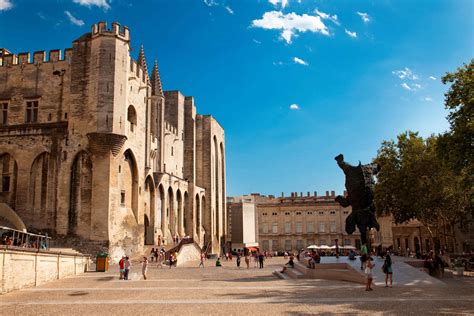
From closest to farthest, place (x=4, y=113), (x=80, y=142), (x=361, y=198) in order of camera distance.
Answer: (x=361, y=198)
(x=80, y=142)
(x=4, y=113)

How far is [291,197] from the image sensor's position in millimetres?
75500

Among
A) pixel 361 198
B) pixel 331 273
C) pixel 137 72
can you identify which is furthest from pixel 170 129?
pixel 331 273

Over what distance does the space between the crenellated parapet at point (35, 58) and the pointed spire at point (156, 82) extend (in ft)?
38.5

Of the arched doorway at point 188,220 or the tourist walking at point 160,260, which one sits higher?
the arched doorway at point 188,220

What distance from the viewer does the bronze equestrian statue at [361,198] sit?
2072 cm

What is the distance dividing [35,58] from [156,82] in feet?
44.1

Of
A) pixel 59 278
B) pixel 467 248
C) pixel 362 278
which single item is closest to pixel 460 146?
pixel 362 278

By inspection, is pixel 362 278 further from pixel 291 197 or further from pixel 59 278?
pixel 291 197

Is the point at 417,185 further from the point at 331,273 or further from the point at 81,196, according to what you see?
the point at 81,196

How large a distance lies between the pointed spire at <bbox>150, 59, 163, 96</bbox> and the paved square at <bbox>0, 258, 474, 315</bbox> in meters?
31.5

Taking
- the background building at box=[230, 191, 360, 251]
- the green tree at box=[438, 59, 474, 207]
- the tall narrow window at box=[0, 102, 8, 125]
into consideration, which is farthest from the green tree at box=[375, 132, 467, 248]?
the background building at box=[230, 191, 360, 251]

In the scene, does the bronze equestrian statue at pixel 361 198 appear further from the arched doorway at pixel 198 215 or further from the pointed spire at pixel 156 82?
the arched doorway at pixel 198 215

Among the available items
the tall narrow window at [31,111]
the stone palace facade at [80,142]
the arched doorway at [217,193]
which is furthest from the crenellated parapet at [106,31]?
the arched doorway at [217,193]

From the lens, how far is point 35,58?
37.2 meters
